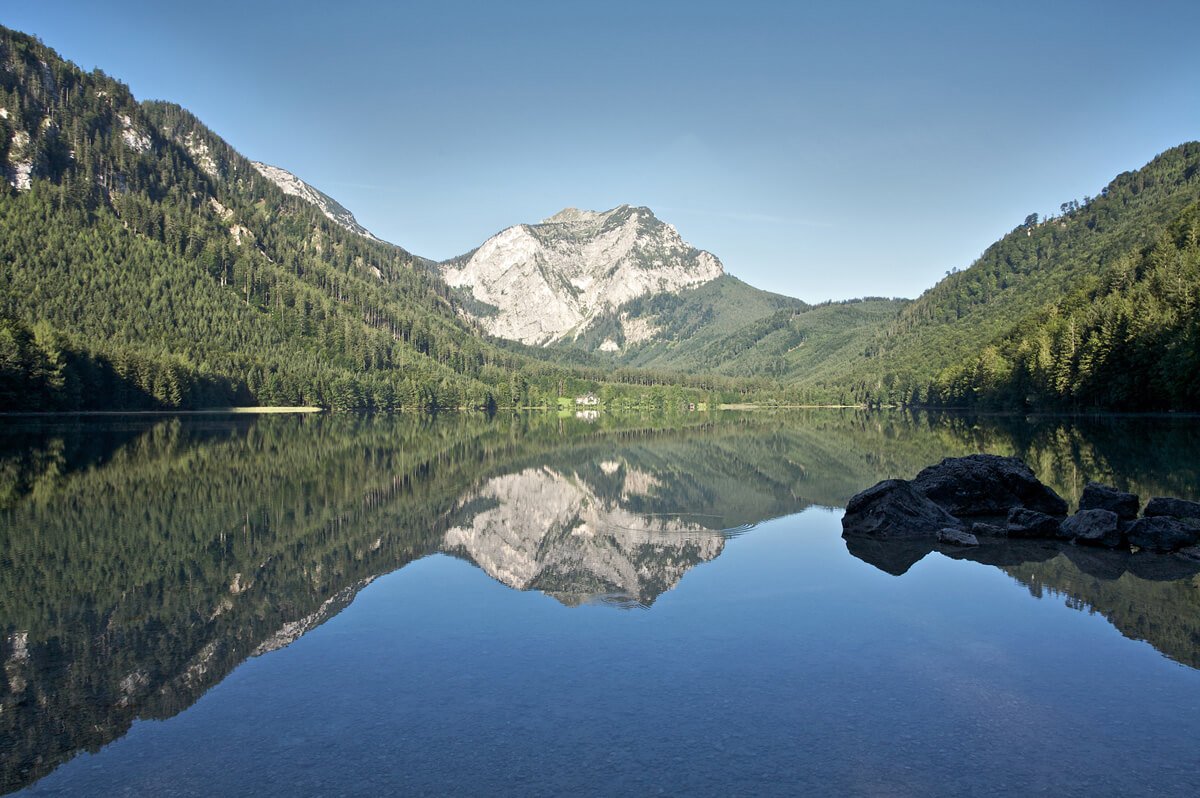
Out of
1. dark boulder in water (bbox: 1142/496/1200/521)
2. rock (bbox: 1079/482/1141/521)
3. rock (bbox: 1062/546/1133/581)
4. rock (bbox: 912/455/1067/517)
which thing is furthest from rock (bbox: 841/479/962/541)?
dark boulder in water (bbox: 1142/496/1200/521)

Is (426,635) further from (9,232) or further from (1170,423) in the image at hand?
(9,232)

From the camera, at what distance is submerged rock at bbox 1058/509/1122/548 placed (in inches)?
941

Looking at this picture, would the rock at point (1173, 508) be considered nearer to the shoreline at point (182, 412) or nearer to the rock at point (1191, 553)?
the rock at point (1191, 553)

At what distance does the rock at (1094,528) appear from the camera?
23906 mm

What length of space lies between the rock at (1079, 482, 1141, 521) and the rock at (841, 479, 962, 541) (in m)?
5.02

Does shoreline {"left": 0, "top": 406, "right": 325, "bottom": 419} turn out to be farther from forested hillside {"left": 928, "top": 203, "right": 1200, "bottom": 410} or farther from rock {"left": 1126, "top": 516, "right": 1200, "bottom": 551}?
forested hillside {"left": 928, "top": 203, "right": 1200, "bottom": 410}

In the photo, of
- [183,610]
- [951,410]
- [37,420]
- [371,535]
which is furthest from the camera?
[951,410]

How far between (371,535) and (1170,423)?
8997 cm

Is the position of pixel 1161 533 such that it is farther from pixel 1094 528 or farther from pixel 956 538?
pixel 956 538

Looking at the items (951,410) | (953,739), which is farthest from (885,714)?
(951,410)

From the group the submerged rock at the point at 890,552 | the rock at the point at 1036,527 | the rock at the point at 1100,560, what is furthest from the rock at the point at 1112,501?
the submerged rock at the point at 890,552

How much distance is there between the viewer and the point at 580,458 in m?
67.3

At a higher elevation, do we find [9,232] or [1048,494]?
[9,232]

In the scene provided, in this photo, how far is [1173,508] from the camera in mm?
26031
